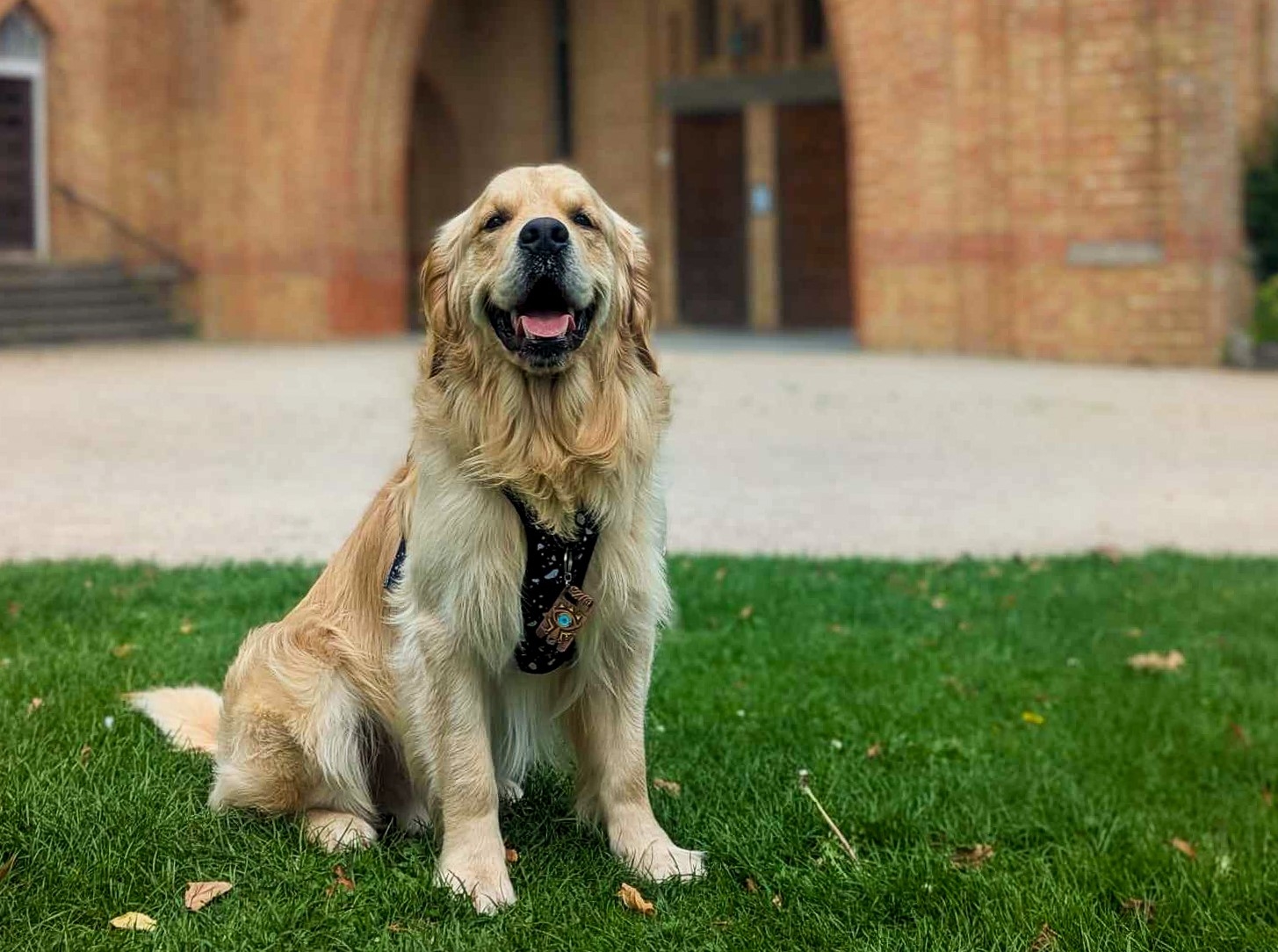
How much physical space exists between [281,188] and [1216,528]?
1837 cm

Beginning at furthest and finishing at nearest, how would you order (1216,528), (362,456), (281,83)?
(281,83)
(362,456)
(1216,528)

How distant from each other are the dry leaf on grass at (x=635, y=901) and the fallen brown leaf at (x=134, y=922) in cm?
100

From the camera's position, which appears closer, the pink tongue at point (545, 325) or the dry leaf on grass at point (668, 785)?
the pink tongue at point (545, 325)

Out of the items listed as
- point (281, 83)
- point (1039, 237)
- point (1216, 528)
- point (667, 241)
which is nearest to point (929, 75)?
point (1039, 237)

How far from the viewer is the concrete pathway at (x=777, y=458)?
7.95 metres

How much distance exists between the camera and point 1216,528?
8227mm

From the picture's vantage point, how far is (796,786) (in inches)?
157

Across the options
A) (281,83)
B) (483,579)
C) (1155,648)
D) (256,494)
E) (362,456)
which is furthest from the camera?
(281,83)

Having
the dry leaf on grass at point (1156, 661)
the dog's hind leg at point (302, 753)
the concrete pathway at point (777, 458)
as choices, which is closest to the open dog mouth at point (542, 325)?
the dog's hind leg at point (302, 753)

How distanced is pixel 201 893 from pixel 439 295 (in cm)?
142

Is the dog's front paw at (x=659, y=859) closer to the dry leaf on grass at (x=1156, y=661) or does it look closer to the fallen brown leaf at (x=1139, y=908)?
the fallen brown leaf at (x=1139, y=908)

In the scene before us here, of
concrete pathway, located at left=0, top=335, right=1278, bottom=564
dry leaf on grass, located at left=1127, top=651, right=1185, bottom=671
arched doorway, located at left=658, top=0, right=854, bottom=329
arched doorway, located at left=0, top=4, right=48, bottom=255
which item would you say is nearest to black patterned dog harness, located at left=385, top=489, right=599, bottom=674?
dry leaf on grass, located at left=1127, top=651, right=1185, bottom=671

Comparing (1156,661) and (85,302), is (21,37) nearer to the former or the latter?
(85,302)

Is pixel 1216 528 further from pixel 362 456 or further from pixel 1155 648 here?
pixel 362 456
